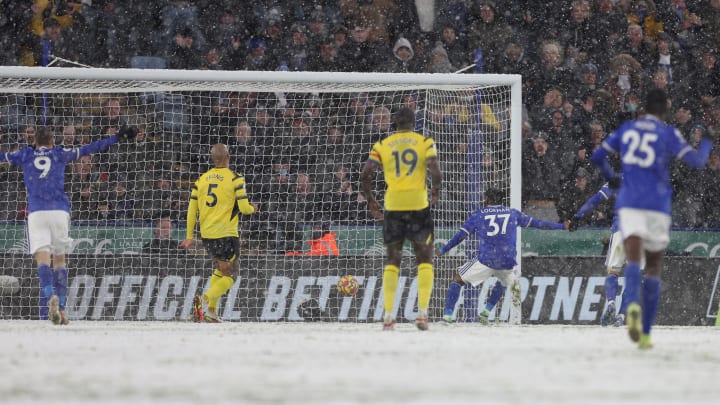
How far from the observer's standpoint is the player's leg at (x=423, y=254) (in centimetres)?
1031

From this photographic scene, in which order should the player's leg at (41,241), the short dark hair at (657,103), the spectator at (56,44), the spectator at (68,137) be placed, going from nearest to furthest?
the short dark hair at (657,103), the player's leg at (41,241), the spectator at (68,137), the spectator at (56,44)

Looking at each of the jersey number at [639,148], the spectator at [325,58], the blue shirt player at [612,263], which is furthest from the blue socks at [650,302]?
the spectator at [325,58]

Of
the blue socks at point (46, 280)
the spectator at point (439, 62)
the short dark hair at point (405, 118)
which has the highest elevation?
the spectator at point (439, 62)

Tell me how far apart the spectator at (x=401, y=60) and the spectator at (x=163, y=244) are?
4.01 m

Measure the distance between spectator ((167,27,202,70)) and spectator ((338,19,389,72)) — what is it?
6.39 feet

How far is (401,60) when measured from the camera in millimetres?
16109

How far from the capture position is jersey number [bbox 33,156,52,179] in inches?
459

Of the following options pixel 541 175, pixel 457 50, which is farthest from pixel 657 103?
pixel 457 50

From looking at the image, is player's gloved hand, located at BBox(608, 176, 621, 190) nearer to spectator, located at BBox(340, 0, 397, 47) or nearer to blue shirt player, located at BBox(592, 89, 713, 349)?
blue shirt player, located at BBox(592, 89, 713, 349)

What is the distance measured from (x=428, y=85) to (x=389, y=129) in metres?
1.40

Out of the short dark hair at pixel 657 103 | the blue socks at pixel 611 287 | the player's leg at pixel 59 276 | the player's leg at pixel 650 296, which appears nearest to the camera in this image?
the player's leg at pixel 650 296

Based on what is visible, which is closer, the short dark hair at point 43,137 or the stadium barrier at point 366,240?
the short dark hair at point 43,137

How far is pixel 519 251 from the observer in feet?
44.0

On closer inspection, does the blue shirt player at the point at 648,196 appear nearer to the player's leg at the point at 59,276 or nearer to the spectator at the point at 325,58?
the player's leg at the point at 59,276
